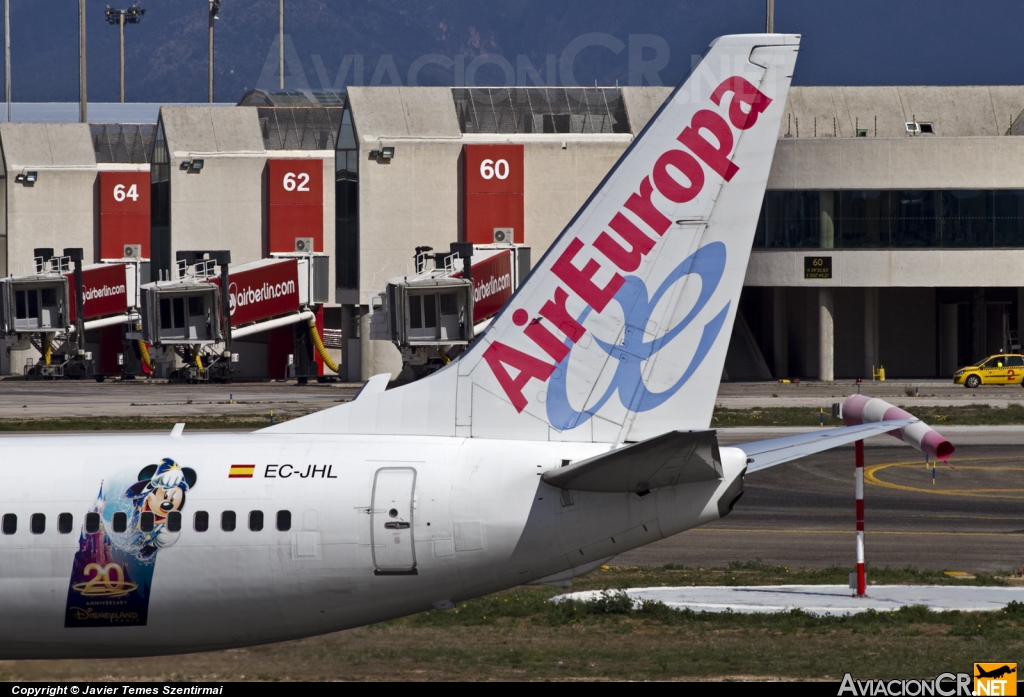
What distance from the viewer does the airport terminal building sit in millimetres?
86938

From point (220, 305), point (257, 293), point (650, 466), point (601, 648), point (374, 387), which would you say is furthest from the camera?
point (257, 293)

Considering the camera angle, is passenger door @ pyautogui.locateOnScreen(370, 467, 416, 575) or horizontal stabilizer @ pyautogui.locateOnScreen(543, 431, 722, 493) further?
passenger door @ pyautogui.locateOnScreen(370, 467, 416, 575)

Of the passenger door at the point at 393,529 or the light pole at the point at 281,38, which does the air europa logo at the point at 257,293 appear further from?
the passenger door at the point at 393,529

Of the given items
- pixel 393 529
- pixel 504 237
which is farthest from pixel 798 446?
pixel 504 237

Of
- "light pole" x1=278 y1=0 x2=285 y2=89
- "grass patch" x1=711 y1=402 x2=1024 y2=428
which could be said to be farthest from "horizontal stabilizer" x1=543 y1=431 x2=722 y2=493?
"light pole" x1=278 y1=0 x2=285 y2=89

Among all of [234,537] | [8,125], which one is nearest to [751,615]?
[234,537]

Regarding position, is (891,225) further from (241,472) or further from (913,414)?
(241,472)

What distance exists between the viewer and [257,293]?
91312 mm

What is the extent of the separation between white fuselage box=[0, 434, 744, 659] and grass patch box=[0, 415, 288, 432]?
40.2 m

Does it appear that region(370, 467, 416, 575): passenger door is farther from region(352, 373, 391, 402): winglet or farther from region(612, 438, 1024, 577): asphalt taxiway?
region(612, 438, 1024, 577): asphalt taxiway

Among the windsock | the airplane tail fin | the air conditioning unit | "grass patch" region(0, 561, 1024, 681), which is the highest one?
the air conditioning unit

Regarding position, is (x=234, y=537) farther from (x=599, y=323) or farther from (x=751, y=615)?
(x=751, y=615)

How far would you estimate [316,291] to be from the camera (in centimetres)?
9369

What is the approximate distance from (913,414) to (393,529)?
5027cm
